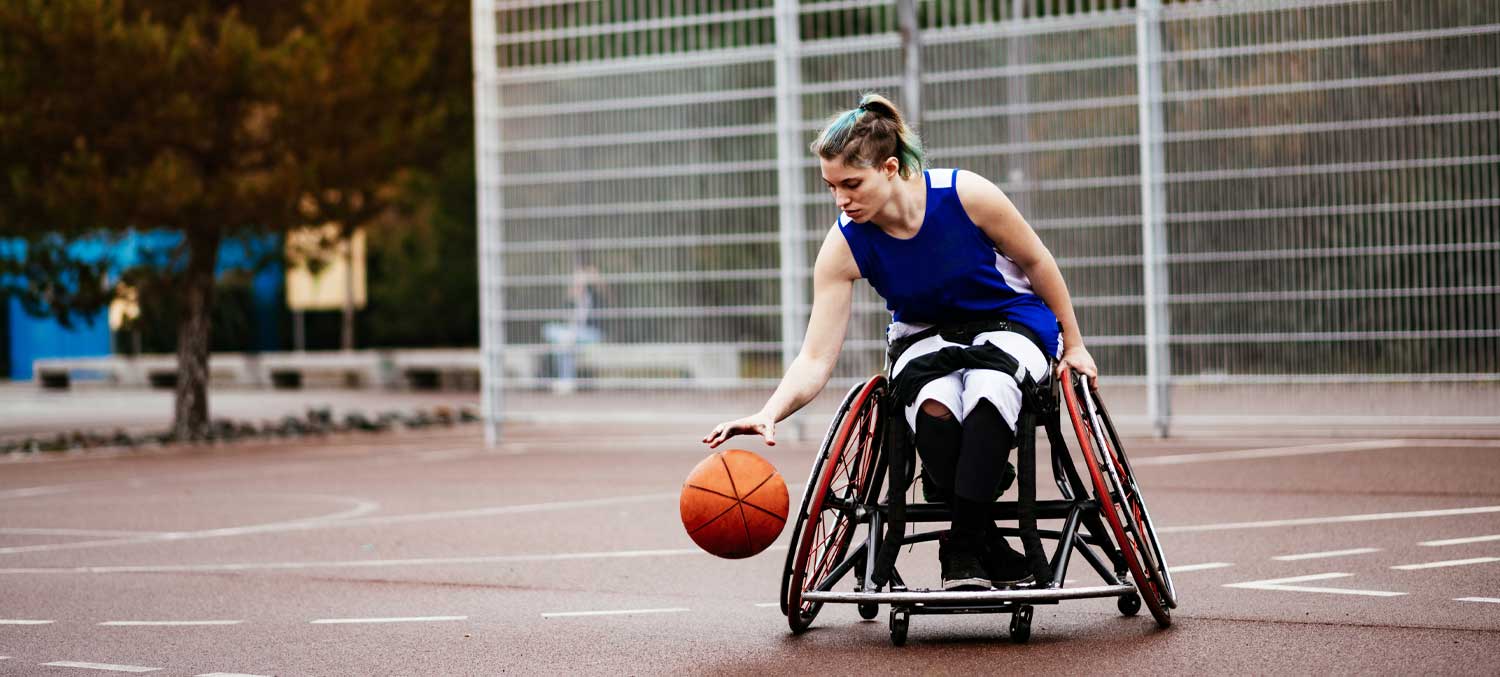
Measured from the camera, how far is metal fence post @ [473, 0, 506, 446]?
704 inches

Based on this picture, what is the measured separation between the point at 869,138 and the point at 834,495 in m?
1.11

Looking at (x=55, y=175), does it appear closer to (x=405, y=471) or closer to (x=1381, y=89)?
(x=405, y=471)

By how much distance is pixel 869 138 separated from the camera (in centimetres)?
580

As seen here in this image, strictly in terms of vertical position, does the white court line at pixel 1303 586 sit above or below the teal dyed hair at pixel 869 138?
below

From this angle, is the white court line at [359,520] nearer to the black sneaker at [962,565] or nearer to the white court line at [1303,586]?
the white court line at [1303,586]

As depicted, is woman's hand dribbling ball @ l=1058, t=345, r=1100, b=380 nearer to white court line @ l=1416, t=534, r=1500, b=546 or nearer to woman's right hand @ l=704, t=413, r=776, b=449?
woman's right hand @ l=704, t=413, r=776, b=449

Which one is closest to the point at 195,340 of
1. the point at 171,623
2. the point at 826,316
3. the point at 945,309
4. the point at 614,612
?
the point at 171,623

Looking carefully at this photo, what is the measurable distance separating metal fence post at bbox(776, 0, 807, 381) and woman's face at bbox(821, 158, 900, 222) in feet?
34.9

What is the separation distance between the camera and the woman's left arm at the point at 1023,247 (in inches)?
236

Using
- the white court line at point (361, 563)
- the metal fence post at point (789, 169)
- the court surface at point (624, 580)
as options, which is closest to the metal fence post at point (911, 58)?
the metal fence post at point (789, 169)

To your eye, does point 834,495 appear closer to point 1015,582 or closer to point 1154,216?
point 1015,582

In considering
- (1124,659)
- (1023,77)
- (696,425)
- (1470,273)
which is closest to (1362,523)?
(1124,659)

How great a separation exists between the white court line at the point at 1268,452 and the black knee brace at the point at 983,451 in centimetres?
734

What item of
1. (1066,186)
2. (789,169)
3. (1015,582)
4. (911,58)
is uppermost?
(911,58)
